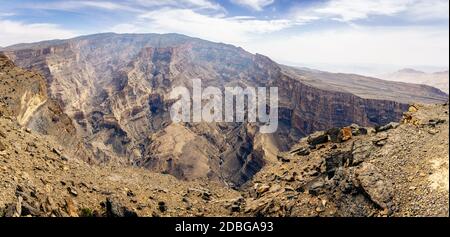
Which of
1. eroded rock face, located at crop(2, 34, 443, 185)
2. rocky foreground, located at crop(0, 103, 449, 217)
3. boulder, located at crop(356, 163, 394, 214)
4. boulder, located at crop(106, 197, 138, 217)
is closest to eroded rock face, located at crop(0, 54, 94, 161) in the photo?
rocky foreground, located at crop(0, 103, 449, 217)

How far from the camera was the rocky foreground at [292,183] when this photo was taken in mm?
16031

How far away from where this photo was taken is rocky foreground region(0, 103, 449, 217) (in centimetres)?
1603

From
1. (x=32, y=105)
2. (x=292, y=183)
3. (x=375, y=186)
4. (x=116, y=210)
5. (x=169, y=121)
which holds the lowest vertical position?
(x=169, y=121)

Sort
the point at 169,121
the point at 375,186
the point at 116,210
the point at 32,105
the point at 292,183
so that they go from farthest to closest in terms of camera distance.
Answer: the point at 169,121, the point at 32,105, the point at 292,183, the point at 116,210, the point at 375,186

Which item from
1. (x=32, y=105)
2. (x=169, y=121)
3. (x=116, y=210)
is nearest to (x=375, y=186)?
(x=116, y=210)

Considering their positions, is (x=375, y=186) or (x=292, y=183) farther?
(x=292, y=183)

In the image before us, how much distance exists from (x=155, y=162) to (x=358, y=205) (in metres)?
81.4

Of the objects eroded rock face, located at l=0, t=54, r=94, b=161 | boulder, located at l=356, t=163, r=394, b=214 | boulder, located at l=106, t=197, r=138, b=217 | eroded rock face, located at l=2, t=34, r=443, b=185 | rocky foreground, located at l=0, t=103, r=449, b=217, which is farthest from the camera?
eroded rock face, located at l=2, t=34, r=443, b=185

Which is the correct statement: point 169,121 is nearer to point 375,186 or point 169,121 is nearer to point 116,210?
point 116,210

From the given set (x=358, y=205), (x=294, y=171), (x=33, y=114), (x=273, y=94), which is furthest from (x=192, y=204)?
(x=273, y=94)

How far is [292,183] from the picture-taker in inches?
924

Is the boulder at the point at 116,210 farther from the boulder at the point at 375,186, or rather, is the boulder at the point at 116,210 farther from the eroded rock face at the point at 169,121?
the eroded rock face at the point at 169,121

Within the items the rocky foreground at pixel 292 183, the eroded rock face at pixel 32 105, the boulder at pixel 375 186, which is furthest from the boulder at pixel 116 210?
the eroded rock face at pixel 32 105

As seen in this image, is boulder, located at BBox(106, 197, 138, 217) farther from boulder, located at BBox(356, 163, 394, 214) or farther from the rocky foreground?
boulder, located at BBox(356, 163, 394, 214)
